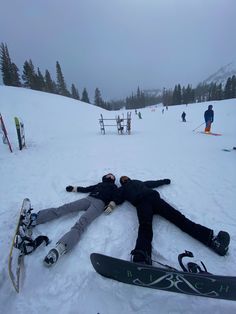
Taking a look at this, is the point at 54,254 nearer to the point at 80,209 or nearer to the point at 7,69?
the point at 80,209

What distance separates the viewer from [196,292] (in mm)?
2051

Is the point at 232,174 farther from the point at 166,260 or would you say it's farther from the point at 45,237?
the point at 45,237

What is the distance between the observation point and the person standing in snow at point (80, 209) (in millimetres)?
2771

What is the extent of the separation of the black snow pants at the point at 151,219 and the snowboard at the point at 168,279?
0.47 meters

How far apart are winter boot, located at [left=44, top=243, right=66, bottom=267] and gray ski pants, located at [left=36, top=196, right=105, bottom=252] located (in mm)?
202

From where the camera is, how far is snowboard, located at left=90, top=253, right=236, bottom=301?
195 cm

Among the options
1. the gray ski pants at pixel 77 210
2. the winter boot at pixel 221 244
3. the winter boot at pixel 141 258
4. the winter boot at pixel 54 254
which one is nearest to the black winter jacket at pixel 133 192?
the gray ski pants at pixel 77 210

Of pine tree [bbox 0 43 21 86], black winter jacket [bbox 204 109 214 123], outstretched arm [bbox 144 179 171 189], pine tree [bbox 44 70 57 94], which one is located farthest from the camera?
pine tree [bbox 44 70 57 94]

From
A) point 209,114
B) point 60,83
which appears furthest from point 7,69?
point 209,114

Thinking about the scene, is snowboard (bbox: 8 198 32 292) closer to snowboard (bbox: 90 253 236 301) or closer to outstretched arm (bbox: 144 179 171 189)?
snowboard (bbox: 90 253 236 301)

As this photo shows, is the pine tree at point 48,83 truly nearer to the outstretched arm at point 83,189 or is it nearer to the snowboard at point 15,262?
the outstretched arm at point 83,189

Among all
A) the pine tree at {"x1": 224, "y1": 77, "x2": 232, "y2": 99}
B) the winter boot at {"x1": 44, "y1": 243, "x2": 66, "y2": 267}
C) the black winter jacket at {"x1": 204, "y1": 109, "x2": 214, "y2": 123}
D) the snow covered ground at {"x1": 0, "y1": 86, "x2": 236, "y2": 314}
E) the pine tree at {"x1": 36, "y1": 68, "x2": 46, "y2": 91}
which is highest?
the pine tree at {"x1": 36, "y1": 68, "x2": 46, "y2": 91}

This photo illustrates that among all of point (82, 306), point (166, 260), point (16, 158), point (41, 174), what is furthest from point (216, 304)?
point (16, 158)

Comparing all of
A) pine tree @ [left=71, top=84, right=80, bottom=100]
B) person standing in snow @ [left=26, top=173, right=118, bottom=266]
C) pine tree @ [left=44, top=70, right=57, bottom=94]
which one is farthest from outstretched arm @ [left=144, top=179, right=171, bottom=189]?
pine tree @ [left=71, top=84, right=80, bottom=100]
